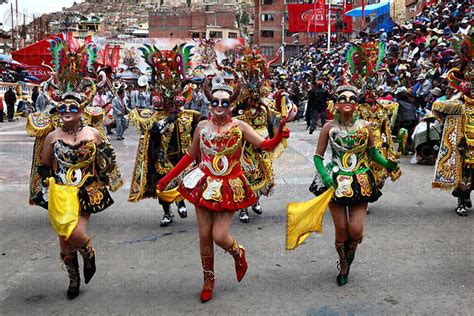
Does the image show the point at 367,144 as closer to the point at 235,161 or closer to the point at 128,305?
the point at 235,161

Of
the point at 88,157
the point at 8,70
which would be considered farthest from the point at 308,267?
the point at 8,70

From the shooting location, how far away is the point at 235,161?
4.73 metres

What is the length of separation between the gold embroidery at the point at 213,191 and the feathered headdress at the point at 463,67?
3908 mm

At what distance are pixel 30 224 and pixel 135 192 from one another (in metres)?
1.51

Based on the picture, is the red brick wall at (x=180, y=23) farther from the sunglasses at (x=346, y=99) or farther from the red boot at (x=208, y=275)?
the red boot at (x=208, y=275)

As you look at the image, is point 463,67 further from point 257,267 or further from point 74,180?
point 74,180

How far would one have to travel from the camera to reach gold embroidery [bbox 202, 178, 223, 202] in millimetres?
4523

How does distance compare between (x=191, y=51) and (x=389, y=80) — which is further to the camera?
(x=389, y=80)

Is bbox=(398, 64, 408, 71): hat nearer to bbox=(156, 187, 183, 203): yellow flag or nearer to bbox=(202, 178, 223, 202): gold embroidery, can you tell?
bbox=(156, 187, 183, 203): yellow flag

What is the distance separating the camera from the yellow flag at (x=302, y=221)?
4.44m

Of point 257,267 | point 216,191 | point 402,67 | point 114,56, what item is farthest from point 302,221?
point 114,56

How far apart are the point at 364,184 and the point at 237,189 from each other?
1.13 metres

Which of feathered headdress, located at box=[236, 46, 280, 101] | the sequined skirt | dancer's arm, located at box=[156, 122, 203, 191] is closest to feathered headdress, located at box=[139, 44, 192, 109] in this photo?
feathered headdress, located at box=[236, 46, 280, 101]

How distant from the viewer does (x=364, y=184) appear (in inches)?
187
